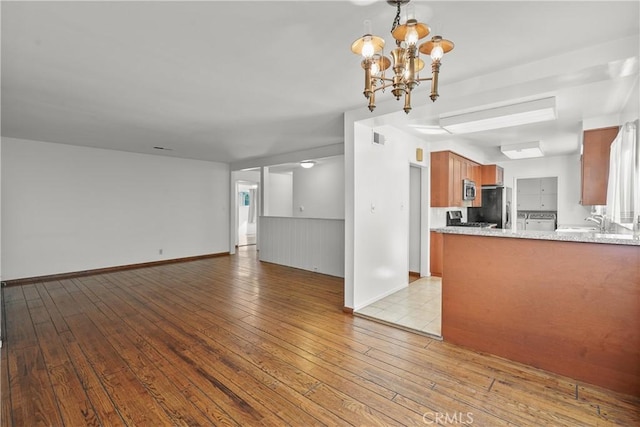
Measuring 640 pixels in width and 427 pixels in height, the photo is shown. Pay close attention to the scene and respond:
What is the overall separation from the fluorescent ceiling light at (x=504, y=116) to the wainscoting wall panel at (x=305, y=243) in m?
2.63

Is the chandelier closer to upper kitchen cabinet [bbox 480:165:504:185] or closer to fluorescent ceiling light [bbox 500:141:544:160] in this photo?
fluorescent ceiling light [bbox 500:141:544:160]

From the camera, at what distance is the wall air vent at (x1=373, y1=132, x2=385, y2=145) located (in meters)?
3.97

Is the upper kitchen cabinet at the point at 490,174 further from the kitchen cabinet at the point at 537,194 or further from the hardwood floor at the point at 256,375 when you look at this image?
the hardwood floor at the point at 256,375

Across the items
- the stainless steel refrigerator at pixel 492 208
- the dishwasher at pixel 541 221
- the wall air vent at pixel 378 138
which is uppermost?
the wall air vent at pixel 378 138

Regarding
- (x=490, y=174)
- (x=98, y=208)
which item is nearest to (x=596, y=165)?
(x=490, y=174)

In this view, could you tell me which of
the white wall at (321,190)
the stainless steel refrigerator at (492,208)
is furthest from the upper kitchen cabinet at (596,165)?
the white wall at (321,190)

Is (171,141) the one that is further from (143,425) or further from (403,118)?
(143,425)

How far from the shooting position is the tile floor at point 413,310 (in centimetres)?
326

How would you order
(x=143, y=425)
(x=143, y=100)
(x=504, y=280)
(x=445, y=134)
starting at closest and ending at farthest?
(x=143, y=425) < (x=504, y=280) < (x=143, y=100) < (x=445, y=134)

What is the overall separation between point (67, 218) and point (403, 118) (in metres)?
6.33

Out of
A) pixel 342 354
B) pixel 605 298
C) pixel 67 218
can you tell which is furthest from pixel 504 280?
pixel 67 218

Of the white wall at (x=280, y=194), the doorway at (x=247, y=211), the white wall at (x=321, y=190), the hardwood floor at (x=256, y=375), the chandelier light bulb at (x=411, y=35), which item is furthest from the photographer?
the doorway at (x=247, y=211)

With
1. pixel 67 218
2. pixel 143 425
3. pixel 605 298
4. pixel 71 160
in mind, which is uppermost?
pixel 71 160

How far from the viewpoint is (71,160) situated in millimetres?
5668
